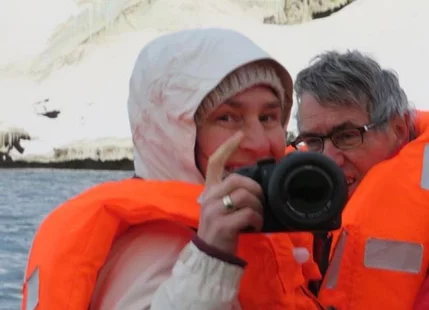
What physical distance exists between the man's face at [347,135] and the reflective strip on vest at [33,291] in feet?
2.19

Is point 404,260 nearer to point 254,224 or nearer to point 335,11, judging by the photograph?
point 254,224

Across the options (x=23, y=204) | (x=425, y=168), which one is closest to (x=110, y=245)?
(x=425, y=168)

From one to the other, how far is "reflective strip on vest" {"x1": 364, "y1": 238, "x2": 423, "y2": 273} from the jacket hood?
0.54 meters

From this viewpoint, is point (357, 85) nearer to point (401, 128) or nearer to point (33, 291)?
point (401, 128)

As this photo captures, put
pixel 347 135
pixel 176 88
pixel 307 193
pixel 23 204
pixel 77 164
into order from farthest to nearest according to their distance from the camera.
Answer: pixel 77 164 < pixel 23 204 < pixel 347 135 < pixel 176 88 < pixel 307 193

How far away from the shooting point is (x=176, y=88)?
86 centimetres

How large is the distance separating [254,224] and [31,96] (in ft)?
29.4

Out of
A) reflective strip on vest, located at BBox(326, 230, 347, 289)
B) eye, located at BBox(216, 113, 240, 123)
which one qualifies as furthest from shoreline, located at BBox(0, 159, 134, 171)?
eye, located at BBox(216, 113, 240, 123)

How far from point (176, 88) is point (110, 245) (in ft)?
0.64

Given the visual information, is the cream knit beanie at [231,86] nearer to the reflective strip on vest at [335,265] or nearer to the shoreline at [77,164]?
the reflective strip on vest at [335,265]

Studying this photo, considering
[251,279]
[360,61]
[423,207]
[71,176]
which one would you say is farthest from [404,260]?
[71,176]

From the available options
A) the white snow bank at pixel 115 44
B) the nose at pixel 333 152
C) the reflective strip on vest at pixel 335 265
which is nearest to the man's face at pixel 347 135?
the nose at pixel 333 152

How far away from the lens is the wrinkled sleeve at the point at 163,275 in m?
0.74

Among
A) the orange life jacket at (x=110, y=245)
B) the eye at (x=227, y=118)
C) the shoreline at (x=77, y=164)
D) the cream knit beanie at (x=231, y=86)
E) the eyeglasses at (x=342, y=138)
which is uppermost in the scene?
the cream knit beanie at (x=231, y=86)
